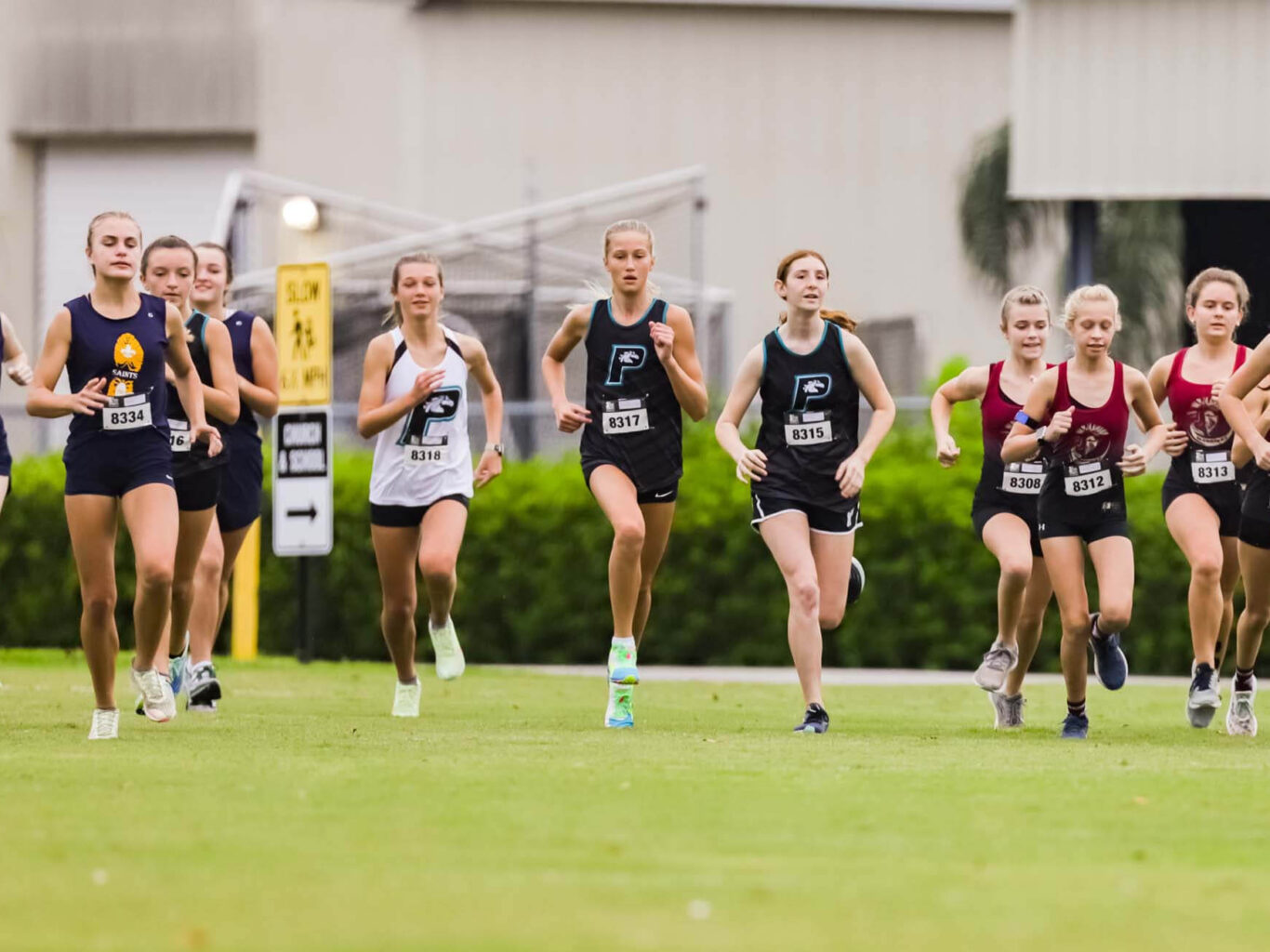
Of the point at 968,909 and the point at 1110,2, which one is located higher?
the point at 1110,2

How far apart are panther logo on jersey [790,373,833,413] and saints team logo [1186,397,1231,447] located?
1822 millimetres

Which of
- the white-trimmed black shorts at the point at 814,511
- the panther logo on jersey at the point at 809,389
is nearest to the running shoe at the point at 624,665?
the white-trimmed black shorts at the point at 814,511

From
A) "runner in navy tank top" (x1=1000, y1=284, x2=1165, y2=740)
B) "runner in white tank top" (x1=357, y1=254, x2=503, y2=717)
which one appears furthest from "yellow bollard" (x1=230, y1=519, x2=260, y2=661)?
"runner in navy tank top" (x1=1000, y1=284, x2=1165, y2=740)

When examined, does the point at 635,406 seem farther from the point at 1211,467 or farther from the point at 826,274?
the point at 1211,467

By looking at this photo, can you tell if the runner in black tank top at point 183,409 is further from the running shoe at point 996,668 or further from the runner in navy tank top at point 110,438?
the running shoe at point 996,668

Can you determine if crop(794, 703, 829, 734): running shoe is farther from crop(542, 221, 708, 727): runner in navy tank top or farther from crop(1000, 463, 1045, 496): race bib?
crop(1000, 463, 1045, 496): race bib

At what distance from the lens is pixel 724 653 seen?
18828 mm

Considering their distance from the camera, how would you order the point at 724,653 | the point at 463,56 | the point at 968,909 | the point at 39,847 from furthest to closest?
the point at 463,56 → the point at 724,653 → the point at 39,847 → the point at 968,909

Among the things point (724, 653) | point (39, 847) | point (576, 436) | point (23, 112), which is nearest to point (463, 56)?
point (23, 112)

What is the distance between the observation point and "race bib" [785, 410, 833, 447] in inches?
433

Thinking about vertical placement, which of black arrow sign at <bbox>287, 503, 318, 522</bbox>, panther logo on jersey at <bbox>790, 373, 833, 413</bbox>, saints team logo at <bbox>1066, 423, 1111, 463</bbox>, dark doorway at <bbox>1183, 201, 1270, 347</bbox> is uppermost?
dark doorway at <bbox>1183, 201, 1270, 347</bbox>

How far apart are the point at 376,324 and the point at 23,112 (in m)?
13.0

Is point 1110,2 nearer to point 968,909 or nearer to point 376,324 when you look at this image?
point 376,324

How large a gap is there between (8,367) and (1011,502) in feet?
16.4
